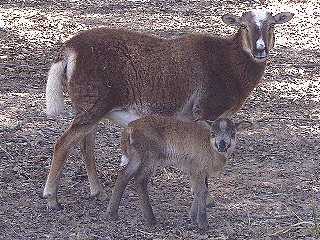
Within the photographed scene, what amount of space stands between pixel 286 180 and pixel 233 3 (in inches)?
400

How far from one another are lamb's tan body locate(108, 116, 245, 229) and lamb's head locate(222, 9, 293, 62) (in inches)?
41.7

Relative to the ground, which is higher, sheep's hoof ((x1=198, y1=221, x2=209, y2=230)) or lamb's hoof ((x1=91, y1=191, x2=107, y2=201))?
sheep's hoof ((x1=198, y1=221, x2=209, y2=230))

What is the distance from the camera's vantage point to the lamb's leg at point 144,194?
6266mm

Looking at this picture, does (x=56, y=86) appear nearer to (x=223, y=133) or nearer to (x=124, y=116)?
(x=124, y=116)

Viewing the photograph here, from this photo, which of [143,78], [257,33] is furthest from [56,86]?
[257,33]

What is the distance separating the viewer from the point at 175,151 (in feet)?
20.6

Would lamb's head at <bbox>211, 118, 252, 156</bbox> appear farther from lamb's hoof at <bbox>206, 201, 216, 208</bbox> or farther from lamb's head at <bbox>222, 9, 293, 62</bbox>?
lamb's head at <bbox>222, 9, 293, 62</bbox>

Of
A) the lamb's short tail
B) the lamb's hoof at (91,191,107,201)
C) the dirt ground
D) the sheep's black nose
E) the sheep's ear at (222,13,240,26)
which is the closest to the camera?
the sheep's black nose

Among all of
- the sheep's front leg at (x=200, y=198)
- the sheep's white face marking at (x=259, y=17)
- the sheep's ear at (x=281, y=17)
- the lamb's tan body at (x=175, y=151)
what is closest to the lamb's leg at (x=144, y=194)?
the lamb's tan body at (x=175, y=151)

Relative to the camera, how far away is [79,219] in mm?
6520

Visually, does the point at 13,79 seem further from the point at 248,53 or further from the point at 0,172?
the point at 248,53

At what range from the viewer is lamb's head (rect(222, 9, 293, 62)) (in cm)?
706

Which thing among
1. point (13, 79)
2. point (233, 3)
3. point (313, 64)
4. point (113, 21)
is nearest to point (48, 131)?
point (13, 79)

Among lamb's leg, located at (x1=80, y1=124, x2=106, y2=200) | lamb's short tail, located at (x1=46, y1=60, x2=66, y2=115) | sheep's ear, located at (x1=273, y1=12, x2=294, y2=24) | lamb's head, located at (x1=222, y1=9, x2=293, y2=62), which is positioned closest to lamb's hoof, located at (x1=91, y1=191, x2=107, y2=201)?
lamb's leg, located at (x1=80, y1=124, x2=106, y2=200)
